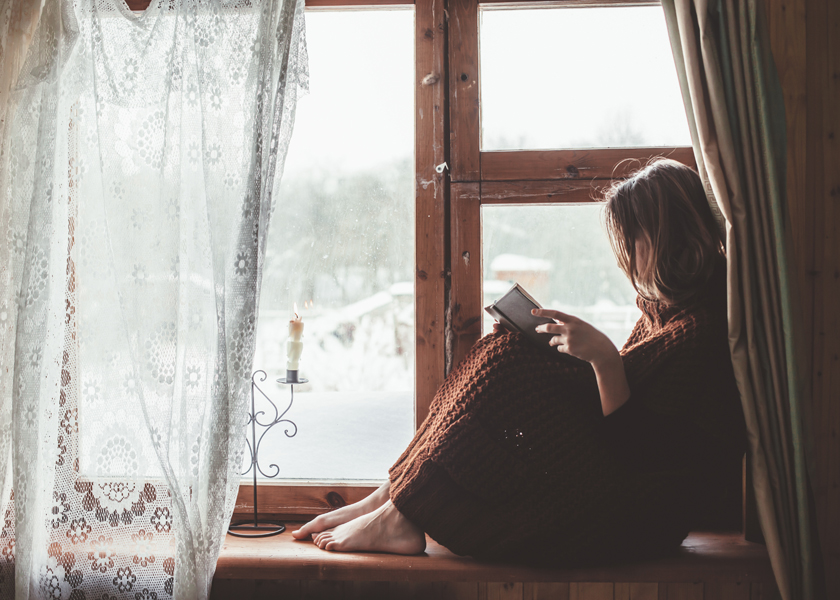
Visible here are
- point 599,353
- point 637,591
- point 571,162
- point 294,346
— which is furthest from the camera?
point 571,162

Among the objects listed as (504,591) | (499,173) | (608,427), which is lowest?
(504,591)

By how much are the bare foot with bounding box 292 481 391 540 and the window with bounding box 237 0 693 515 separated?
115 millimetres

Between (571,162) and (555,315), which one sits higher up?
(571,162)

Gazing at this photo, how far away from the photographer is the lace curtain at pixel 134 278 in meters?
1.08

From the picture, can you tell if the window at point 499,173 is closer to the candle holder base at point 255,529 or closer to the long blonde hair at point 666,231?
the candle holder base at point 255,529

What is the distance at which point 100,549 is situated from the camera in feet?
3.54

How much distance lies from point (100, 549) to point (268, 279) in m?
0.69

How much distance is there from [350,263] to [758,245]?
0.92 m

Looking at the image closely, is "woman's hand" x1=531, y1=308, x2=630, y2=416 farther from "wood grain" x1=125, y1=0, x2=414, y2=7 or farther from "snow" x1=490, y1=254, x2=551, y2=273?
"wood grain" x1=125, y1=0, x2=414, y2=7

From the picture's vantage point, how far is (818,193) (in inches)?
49.9

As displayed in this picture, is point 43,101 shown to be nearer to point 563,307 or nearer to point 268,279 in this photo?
point 268,279

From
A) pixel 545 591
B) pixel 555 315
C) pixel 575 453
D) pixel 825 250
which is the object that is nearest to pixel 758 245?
pixel 825 250

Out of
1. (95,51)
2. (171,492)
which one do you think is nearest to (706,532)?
(171,492)

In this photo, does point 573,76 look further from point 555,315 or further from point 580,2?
point 555,315
